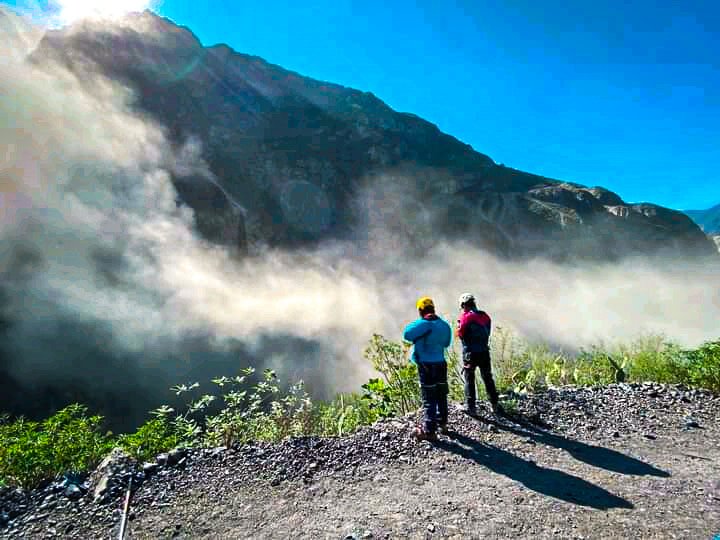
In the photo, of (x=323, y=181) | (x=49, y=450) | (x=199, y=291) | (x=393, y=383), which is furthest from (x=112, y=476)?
(x=323, y=181)

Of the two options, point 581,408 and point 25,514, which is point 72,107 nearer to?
point 25,514

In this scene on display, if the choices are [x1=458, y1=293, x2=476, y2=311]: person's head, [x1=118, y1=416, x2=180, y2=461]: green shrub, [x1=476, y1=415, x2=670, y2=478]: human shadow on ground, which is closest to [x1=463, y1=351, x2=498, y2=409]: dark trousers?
[x1=476, y1=415, x2=670, y2=478]: human shadow on ground

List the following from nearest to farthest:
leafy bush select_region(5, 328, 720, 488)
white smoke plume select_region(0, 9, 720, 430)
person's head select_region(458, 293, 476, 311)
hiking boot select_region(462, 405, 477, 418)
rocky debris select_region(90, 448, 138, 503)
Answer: rocky debris select_region(90, 448, 138, 503)
leafy bush select_region(5, 328, 720, 488)
hiking boot select_region(462, 405, 477, 418)
person's head select_region(458, 293, 476, 311)
white smoke plume select_region(0, 9, 720, 430)

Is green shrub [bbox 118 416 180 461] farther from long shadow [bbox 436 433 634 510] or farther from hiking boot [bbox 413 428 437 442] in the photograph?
long shadow [bbox 436 433 634 510]

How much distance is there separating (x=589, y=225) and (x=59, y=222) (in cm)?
3877

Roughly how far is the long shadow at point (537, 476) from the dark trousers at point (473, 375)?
0.65 metres

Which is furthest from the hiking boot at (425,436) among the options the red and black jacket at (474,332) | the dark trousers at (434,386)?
the red and black jacket at (474,332)

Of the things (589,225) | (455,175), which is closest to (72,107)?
(455,175)

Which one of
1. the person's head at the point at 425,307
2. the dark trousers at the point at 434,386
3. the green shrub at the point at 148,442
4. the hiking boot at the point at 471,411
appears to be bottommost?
the green shrub at the point at 148,442

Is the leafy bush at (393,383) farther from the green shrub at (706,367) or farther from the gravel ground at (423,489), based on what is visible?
the green shrub at (706,367)

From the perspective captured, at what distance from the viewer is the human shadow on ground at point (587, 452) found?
11.0ft

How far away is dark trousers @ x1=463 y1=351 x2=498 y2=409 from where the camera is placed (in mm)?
4617

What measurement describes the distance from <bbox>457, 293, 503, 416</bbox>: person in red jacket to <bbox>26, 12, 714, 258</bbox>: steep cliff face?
24.9 m

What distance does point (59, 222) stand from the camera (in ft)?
62.0
